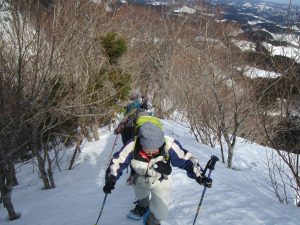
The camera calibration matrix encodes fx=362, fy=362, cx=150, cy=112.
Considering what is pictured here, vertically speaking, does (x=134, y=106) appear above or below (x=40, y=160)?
above

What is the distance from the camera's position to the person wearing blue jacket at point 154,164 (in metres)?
4.27

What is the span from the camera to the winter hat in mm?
4203

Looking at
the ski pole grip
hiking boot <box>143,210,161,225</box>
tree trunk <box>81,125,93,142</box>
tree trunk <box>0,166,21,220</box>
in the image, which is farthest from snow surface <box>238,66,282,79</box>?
tree trunk <box>0,166,21,220</box>

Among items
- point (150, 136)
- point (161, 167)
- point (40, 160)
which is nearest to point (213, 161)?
point (161, 167)

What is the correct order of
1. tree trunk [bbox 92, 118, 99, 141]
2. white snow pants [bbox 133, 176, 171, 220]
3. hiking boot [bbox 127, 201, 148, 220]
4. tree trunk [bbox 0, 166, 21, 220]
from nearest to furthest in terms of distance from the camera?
1. white snow pants [bbox 133, 176, 171, 220]
2. hiking boot [bbox 127, 201, 148, 220]
3. tree trunk [bbox 0, 166, 21, 220]
4. tree trunk [bbox 92, 118, 99, 141]

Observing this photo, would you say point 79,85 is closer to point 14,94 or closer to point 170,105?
point 14,94

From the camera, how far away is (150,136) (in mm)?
4195

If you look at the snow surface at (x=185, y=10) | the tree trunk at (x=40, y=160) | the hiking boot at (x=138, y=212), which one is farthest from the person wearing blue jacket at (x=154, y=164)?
the snow surface at (x=185, y=10)

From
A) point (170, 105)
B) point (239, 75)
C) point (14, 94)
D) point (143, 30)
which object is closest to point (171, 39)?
point (143, 30)

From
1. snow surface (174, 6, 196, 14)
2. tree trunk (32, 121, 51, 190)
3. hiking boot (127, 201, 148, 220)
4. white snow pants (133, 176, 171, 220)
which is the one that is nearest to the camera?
white snow pants (133, 176, 171, 220)

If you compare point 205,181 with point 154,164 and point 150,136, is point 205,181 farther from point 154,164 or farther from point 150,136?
point 150,136

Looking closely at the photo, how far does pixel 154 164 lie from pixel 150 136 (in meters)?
0.44

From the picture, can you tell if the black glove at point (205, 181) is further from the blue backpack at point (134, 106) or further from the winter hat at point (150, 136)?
the blue backpack at point (134, 106)

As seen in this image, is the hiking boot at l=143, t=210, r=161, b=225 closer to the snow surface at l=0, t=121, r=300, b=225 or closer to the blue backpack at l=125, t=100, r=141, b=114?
the snow surface at l=0, t=121, r=300, b=225
